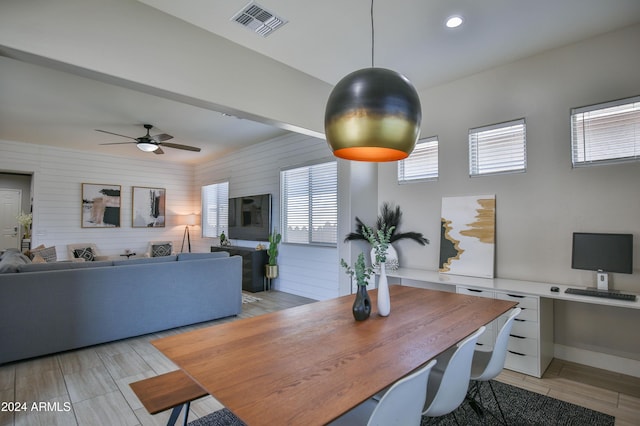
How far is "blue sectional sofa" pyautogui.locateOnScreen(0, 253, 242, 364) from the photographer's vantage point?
124 inches

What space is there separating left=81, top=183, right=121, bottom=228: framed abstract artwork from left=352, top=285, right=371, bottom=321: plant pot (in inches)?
298

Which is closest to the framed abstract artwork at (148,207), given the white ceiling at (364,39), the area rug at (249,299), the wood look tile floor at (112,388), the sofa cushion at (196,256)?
the white ceiling at (364,39)

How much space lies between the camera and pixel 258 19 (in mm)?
2705

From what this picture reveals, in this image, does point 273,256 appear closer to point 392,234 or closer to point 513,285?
point 392,234

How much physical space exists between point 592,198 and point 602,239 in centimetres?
41

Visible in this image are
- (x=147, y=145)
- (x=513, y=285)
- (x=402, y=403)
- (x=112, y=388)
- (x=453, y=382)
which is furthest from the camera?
(x=147, y=145)

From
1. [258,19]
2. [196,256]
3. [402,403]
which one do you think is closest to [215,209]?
[196,256]

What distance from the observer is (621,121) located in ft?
9.51

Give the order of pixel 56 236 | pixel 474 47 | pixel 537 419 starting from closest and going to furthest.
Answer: pixel 537 419 < pixel 474 47 < pixel 56 236

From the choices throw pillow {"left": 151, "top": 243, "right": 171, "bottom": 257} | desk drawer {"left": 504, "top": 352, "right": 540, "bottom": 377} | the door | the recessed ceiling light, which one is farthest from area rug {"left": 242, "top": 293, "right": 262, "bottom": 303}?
the door

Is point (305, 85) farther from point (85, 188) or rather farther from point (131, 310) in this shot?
point (85, 188)

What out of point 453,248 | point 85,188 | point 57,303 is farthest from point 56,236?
point 453,248

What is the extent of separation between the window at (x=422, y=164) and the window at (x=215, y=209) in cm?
479

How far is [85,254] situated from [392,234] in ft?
21.1
